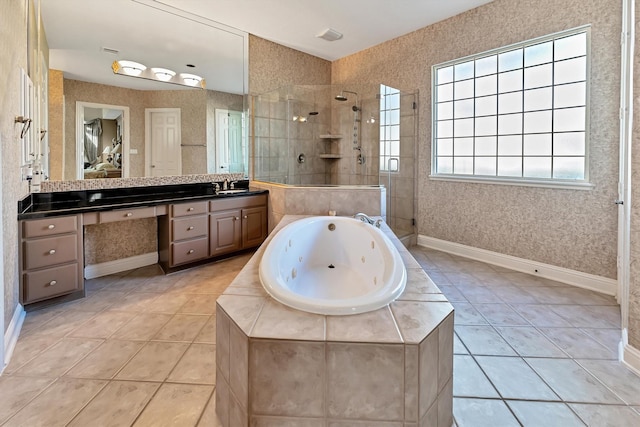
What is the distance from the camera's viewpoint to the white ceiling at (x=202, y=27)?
9.57 ft

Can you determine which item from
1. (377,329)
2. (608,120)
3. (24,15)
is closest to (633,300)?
(377,329)

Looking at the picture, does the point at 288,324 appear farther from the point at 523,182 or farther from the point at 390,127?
the point at 390,127

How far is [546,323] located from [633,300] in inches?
23.7

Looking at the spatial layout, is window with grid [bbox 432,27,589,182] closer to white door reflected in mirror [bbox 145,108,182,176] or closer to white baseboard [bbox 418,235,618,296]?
white baseboard [bbox 418,235,618,296]

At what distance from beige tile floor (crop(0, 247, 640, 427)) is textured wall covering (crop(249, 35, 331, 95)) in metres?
2.77

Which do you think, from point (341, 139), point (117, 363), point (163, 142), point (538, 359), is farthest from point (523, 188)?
point (163, 142)

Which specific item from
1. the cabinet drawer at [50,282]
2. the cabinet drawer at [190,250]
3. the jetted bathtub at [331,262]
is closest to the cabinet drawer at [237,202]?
the cabinet drawer at [190,250]

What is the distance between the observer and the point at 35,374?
5.49 feet

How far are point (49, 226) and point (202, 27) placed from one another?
8.58 feet

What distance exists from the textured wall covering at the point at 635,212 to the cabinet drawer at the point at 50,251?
11.5 ft

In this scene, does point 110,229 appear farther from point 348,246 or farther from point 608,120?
point 608,120

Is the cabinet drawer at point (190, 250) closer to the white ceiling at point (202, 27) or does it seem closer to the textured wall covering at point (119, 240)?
the textured wall covering at point (119, 240)

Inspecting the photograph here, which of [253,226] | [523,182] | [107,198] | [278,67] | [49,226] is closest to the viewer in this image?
[49,226]

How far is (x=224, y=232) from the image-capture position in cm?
355
